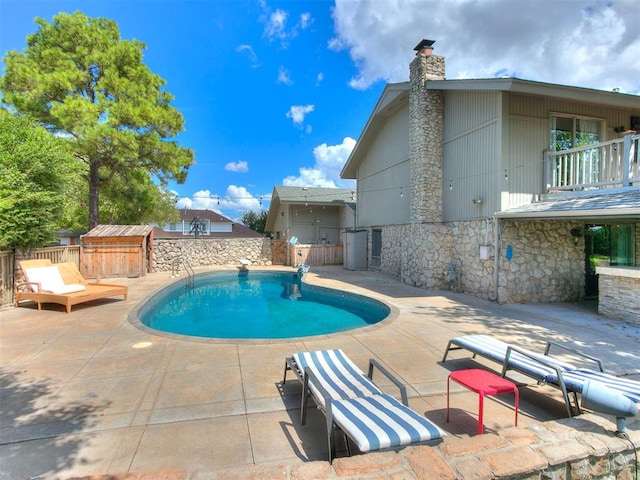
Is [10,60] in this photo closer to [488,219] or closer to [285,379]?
[285,379]

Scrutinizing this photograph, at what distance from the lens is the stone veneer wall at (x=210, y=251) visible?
697 inches

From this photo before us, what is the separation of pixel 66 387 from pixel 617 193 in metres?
11.0

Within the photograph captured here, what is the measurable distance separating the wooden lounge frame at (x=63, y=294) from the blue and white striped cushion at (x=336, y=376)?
672cm

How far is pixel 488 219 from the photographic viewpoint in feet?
30.8

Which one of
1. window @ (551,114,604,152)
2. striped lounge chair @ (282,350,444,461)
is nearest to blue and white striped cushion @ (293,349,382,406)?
striped lounge chair @ (282,350,444,461)

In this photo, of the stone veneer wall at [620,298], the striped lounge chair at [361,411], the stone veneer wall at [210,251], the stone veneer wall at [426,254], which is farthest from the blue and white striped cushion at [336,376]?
the stone veneer wall at [210,251]

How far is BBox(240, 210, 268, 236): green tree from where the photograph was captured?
39.1 meters

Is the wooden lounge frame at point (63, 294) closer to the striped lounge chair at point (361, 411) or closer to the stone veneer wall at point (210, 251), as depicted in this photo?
→ the striped lounge chair at point (361, 411)

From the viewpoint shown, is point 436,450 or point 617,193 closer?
point 436,450

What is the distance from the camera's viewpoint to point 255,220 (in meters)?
41.2

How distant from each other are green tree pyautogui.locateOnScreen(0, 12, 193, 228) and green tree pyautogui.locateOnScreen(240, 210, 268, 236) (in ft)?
71.3

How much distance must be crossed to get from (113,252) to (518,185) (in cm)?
1494

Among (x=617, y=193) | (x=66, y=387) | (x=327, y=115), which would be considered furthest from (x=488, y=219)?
(x=327, y=115)

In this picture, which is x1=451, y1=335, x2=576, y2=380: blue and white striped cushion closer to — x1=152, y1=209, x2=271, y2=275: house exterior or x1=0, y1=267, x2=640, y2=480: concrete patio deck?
x1=0, y1=267, x2=640, y2=480: concrete patio deck
